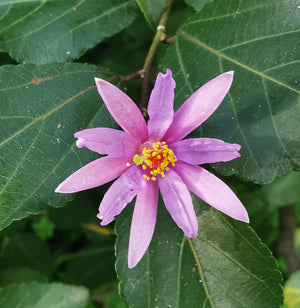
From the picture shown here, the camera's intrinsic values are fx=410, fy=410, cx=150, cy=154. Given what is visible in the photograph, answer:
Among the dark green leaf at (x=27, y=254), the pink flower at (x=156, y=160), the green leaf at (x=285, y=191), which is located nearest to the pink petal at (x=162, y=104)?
the pink flower at (x=156, y=160)

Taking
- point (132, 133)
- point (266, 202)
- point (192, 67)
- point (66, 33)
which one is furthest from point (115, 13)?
point (266, 202)

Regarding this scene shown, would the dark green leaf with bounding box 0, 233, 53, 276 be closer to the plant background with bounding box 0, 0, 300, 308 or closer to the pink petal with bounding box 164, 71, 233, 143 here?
the plant background with bounding box 0, 0, 300, 308

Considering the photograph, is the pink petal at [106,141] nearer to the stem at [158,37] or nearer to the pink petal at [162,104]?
the pink petal at [162,104]

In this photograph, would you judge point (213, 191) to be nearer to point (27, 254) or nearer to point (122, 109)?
point (122, 109)

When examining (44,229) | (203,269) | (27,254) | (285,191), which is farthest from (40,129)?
(44,229)

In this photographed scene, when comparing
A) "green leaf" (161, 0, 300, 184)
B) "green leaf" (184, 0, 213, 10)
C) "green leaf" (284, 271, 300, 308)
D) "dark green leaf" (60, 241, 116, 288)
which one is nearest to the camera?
"green leaf" (161, 0, 300, 184)

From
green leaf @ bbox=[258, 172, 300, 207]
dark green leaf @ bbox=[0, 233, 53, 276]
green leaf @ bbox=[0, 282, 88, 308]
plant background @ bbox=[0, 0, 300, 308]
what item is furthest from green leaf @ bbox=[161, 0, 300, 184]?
dark green leaf @ bbox=[0, 233, 53, 276]
